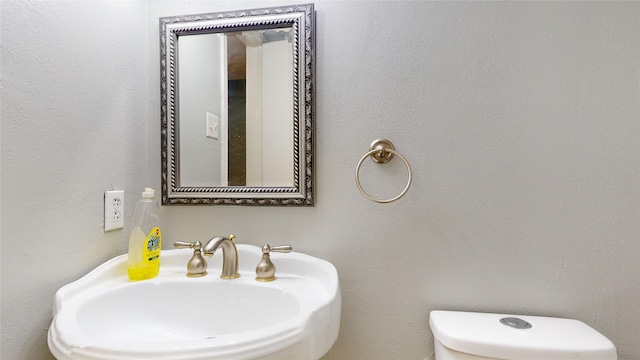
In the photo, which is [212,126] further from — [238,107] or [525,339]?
[525,339]

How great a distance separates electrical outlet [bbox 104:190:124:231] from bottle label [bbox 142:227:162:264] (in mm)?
109

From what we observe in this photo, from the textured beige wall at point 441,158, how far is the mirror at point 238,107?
0.06 metres

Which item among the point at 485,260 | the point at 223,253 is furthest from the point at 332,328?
the point at 485,260

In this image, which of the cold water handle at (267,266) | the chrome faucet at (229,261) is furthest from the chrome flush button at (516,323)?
the chrome faucet at (229,261)

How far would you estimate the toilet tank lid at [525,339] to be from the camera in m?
0.67

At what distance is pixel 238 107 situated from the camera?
0.95 m

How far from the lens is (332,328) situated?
0.68 meters

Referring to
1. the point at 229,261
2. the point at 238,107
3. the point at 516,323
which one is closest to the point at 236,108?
the point at 238,107

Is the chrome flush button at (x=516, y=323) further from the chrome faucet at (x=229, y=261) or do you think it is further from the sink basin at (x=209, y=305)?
the chrome faucet at (x=229, y=261)

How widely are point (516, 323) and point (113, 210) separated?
1.07 m

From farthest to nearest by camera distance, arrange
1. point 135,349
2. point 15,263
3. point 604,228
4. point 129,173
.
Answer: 1. point 129,173
2. point 604,228
3. point 15,263
4. point 135,349

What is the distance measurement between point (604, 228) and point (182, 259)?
1151 millimetres

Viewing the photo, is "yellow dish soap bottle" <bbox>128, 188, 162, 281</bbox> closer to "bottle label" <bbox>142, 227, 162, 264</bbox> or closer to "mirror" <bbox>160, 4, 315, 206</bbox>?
"bottle label" <bbox>142, 227, 162, 264</bbox>

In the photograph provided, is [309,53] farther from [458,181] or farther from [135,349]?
[135,349]
